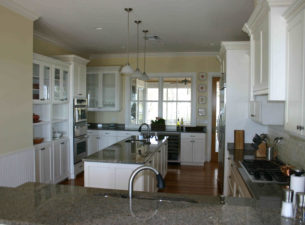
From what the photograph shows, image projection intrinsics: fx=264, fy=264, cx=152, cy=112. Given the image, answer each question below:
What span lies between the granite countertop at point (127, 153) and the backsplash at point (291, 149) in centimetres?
162

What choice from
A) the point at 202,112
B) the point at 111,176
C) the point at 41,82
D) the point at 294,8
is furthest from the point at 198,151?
the point at 294,8

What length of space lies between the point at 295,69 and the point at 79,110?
14.4 feet

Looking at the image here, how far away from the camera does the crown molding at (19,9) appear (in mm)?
3416

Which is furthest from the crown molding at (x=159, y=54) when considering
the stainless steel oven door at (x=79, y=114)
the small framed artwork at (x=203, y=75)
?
the stainless steel oven door at (x=79, y=114)

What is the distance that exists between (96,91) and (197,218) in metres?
6.06

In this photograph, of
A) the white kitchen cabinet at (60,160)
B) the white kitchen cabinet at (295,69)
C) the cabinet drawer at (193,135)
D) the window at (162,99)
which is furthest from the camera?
the window at (162,99)

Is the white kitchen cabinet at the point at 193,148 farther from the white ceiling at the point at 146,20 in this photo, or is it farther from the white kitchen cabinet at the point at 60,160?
the white kitchen cabinet at the point at 60,160

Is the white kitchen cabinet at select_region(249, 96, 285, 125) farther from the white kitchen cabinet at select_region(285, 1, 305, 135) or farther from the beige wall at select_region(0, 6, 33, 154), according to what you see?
the beige wall at select_region(0, 6, 33, 154)

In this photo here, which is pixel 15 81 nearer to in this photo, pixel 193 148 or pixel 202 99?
pixel 193 148

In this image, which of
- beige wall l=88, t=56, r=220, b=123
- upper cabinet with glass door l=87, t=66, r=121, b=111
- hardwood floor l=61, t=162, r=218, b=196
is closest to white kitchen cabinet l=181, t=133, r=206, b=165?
hardwood floor l=61, t=162, r=218, b=196

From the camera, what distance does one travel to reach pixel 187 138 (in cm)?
652

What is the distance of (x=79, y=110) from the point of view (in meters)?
5.53

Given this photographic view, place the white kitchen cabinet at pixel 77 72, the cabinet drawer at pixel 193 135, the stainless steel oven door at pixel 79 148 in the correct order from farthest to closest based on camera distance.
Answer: the cabinet drawer at pixel 193 135, the stainless steel oven door at pixel 79 148, the white kitchen cabinet at pixel 77 72

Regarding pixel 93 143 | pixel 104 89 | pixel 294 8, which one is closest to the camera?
pixel 294 8
